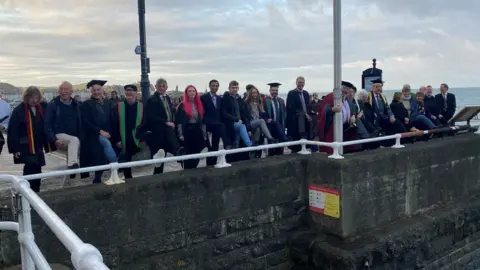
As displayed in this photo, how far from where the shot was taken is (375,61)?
42.9ft

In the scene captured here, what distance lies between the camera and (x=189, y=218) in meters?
5.65

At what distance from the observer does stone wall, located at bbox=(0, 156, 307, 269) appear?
Answer: 4.73 m

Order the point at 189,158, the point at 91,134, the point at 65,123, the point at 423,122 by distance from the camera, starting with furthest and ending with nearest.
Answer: the point at 423,122, the point at 91,134, the point at 65,123, the point at 189,158

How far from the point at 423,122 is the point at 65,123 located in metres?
7.76

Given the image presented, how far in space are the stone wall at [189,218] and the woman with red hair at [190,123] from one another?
96 cm

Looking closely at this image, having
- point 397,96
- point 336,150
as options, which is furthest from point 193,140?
point 397,96

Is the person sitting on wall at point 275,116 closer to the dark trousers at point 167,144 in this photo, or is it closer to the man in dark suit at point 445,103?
the dark trousers at point 167,144

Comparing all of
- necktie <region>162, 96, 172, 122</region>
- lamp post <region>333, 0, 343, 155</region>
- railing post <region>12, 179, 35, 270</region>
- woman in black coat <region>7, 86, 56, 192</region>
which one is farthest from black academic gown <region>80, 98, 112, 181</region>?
lamp post <region>333, 0, 343, 155</region>

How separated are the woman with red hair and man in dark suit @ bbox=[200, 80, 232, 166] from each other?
0.97 feet

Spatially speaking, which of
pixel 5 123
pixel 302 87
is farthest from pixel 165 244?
pixel 302 87

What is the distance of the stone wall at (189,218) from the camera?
4734mm

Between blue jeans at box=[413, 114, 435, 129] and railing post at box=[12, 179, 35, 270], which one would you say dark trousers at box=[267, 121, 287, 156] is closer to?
blue jeans at box=[413, 114, 435, 129]

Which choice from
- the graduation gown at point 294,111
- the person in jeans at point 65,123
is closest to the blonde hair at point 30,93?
the person in jeans at point 65,123

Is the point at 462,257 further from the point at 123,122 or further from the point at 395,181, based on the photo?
the point at 123,122
